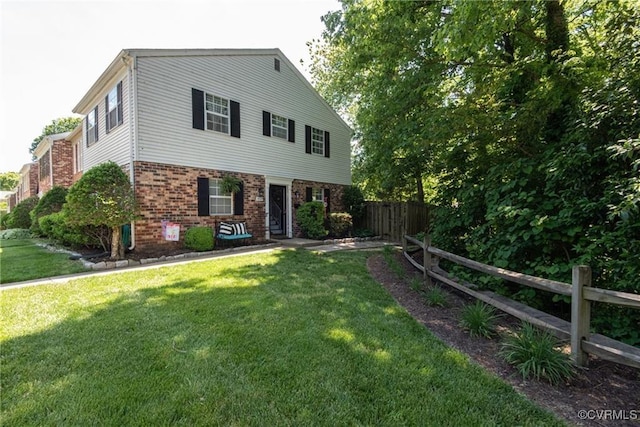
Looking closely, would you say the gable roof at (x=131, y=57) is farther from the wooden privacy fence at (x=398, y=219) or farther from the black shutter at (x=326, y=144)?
the wooden privacy fence at (x=398, y=219)

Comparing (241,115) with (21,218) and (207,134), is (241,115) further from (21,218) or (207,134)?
(21,218)

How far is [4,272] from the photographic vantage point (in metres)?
6.20

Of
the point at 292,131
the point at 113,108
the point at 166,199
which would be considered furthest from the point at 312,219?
the point at 113,108

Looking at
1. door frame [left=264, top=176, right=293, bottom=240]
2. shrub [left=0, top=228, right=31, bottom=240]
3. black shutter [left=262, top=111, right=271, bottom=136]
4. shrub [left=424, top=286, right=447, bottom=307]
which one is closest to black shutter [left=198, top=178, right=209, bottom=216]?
door frame [left=264, top=176, right=293, bottom=240]

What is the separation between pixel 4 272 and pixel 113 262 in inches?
73.8

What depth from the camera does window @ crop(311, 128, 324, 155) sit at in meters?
14.1

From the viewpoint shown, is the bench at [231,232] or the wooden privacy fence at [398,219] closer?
the bench at [231,232]

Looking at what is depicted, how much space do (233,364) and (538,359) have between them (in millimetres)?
2705

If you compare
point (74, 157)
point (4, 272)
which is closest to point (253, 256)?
point (4, 272)

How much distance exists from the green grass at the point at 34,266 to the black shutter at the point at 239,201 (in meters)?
4.60

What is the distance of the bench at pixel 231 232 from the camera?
969 cm

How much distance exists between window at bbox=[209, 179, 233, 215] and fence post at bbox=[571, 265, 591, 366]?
935 centimetres

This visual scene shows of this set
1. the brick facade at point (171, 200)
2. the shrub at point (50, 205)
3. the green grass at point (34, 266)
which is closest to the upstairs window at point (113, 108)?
the brick facade at point (171, 200)

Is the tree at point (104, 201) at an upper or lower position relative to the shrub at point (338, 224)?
upper
